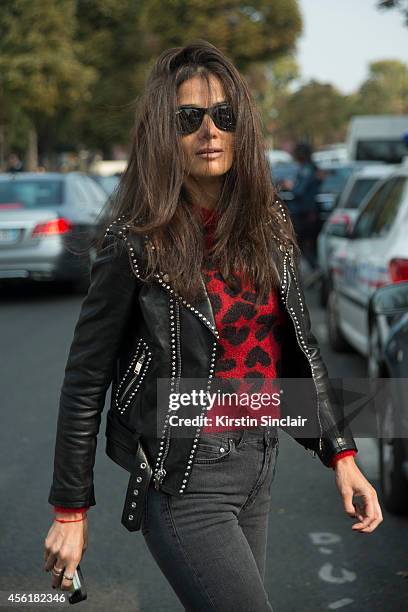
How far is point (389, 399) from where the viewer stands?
496 cm

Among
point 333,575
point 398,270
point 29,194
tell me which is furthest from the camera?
point 29,194

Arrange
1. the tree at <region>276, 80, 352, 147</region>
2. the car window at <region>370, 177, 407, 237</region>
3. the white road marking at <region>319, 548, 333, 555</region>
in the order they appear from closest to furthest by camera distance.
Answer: the white road marking at <region>319, 548, 333, 555</region> → the car window at <region>370, 177, 407, 237</region> → the tree at <region>276, 80, 352, 147</region>

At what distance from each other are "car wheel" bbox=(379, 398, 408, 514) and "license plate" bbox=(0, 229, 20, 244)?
8976mm

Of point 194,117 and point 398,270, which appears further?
point 398,270

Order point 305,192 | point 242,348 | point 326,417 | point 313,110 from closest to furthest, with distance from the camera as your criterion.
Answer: point 242,348 → point 326,417 → point 305,192 → point 313,110

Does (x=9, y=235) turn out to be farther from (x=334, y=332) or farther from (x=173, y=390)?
(x=173, y=390)

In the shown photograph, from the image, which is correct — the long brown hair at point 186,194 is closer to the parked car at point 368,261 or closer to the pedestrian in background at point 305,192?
the parked car at point 368,261

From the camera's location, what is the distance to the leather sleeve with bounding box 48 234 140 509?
240 centimetres

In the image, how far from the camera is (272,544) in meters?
4.72

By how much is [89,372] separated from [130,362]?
0.31 ft

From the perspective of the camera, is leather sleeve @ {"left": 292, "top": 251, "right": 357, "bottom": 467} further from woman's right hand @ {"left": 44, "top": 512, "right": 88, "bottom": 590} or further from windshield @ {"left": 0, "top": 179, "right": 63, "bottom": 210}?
windshield @ {"left": 0, "top": 179, "right": 63, "bottom": 210}

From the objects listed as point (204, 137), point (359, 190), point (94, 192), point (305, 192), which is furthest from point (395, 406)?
point (94, 192)

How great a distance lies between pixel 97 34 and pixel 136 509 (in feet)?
143

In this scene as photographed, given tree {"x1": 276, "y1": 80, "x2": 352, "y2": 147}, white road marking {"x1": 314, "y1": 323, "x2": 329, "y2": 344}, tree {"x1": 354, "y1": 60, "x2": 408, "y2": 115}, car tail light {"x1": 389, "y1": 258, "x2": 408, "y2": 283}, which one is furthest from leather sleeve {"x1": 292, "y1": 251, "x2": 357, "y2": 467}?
tree {"x1": 354, "y1": 60, "x2": 408, "y2": 115}
